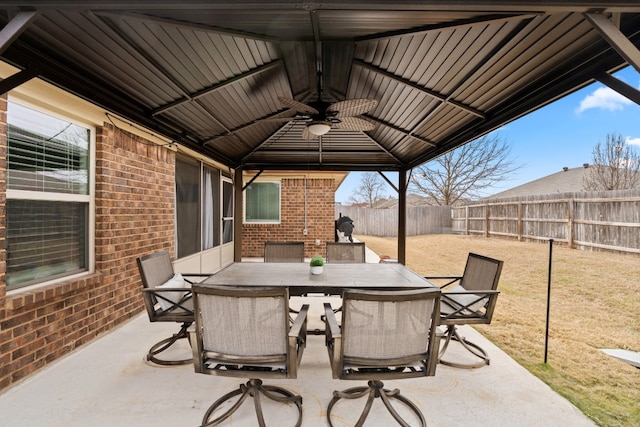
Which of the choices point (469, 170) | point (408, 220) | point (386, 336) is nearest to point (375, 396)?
point (386, 336)

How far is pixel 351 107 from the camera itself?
10.6 ft

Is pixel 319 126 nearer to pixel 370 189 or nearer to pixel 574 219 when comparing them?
pixel 574 219

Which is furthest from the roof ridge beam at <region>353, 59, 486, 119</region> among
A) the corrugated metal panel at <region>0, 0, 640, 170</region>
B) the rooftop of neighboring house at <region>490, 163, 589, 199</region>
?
the rooftop of neighboring house at <region>490, 163, 589, 199</region>

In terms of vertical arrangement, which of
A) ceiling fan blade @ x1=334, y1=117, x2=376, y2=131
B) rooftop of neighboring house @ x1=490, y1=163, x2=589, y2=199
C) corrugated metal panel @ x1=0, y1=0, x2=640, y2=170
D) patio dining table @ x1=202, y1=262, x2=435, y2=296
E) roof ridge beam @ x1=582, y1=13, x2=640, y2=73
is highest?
rooftop of neighboring house @ x1=490, y1=163, x2=589, y2=199

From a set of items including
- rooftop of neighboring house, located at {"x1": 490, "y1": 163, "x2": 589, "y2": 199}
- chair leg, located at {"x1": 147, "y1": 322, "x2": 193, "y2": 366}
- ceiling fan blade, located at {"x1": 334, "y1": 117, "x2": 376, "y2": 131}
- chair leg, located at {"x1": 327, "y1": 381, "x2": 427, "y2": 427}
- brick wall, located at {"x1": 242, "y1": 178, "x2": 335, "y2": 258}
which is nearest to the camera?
chair leg, located at {"x1": 327, "y1": 381, "x2": 427, "y2": 427}

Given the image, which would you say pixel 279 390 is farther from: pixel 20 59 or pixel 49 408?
pixel 20 59

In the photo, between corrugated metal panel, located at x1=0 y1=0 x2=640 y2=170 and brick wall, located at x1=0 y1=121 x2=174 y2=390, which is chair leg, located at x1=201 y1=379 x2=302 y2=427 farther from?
corrugated metal panel, located at x1=0 y1=0 x2=640 y2=170

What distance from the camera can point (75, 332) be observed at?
10.1 feet

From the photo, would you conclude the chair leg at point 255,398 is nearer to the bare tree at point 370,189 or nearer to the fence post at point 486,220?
the fence post at point 486,220

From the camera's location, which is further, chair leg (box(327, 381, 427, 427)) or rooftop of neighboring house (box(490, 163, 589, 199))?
rooftop of neighboring house (box(490, 163, 589, 199))

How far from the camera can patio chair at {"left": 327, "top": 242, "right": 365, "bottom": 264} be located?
14.5 ft

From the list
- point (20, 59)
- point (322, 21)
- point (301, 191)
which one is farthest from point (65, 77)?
point (301, 191)

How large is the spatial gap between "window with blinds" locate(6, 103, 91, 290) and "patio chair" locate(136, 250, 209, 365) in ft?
2.92

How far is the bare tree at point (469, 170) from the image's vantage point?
1784 centimetres
